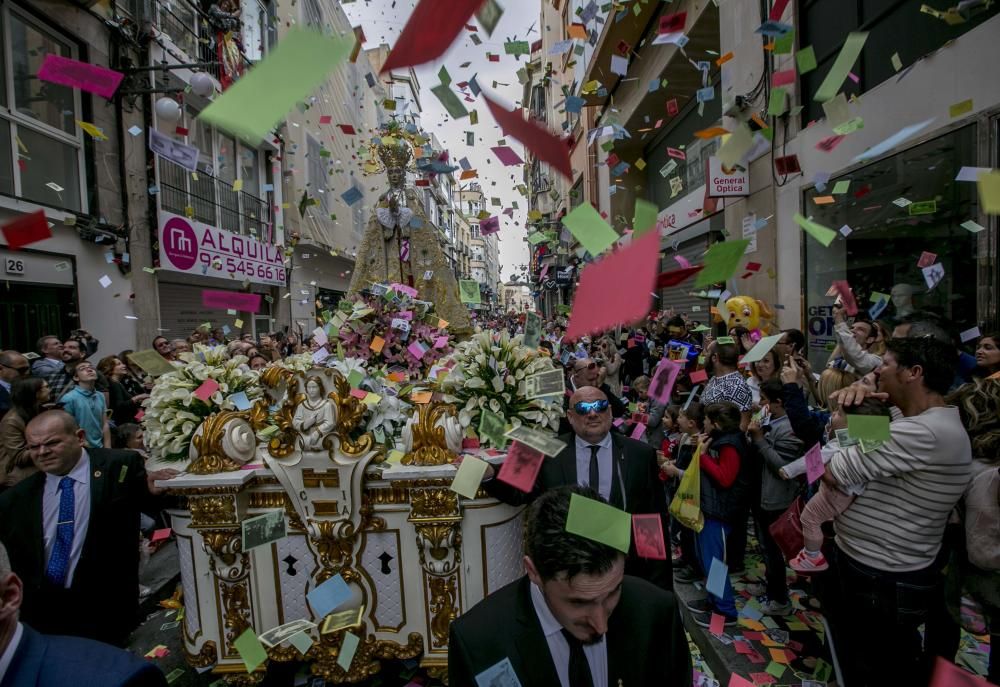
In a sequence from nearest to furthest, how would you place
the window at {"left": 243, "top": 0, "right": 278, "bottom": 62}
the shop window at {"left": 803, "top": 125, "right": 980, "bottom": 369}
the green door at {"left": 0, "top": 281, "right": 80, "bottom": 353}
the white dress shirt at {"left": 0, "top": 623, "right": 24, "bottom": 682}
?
the white dress shirt at {"left": 0, "top": 623, "right": 24, "bottom": 682} < the shop window at {"left": 803, "top": 125, "right": 980, "bottom": 369} < the green door at {"left": 0, "top": 281, "right": 80, "bottom": 353} < the window at {"left": 243, "top": 0, "right": 278, "bottom": 62}

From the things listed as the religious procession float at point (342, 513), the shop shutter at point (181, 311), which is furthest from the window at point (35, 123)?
the religious procession float at point (342, 513)

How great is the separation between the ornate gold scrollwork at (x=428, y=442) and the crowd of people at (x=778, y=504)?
270mm

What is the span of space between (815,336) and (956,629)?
15.4 ft

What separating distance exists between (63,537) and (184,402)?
0.81 m

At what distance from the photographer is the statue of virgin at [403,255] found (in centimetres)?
521

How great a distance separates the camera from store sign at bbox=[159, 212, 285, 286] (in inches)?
365

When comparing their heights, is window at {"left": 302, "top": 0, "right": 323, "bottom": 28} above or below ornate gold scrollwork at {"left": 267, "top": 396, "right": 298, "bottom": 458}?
above

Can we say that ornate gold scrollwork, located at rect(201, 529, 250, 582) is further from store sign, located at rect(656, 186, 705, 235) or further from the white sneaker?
store sign, located at rect(656, 186, 705, 235)

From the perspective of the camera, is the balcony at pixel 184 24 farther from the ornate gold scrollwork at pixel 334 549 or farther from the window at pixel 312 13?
the ornate gold scrollwork at pixel 334 549

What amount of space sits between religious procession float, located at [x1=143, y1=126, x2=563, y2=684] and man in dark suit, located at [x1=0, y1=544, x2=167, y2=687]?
1232 millimetres

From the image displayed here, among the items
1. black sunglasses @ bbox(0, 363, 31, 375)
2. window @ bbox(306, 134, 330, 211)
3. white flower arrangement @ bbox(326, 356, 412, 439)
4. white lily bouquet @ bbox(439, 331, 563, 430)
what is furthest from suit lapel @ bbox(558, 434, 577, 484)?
window @ bbox(306, 134, 330, 211)

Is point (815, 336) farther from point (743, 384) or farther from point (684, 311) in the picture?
point (684, 311)

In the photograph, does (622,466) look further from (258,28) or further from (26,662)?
(258,28)

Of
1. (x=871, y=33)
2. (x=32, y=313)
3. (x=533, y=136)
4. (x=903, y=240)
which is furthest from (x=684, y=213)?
(x=32, y=313)
